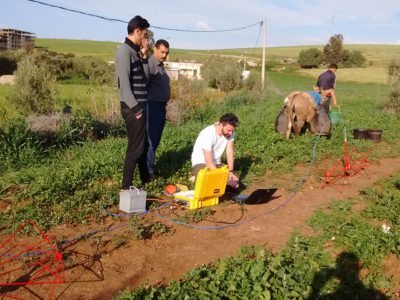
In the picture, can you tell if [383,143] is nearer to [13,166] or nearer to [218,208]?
[218,208]

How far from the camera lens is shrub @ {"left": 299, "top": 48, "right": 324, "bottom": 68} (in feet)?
199

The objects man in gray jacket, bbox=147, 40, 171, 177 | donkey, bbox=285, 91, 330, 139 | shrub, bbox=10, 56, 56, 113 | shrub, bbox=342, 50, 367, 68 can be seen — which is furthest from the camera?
shrub, bbox=342, 50, 367, 68

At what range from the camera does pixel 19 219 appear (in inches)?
179

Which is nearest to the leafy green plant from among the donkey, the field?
the field

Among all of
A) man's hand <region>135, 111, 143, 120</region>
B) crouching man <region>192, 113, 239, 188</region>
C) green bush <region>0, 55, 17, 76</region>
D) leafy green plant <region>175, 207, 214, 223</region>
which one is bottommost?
leafy green plant <region>175, 207, 214, 223</region>

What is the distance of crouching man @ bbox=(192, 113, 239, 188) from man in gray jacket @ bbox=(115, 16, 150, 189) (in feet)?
2.55

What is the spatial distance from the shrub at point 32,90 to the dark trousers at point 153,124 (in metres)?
5.65

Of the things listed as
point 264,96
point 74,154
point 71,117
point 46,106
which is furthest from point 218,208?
point 264,96

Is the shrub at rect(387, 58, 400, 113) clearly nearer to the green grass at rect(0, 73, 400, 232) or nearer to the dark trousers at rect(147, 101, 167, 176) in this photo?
the green grass at rect(0, 73, 400, 232)

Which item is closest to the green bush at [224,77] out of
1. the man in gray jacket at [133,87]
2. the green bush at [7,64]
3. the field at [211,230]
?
the field at [211,230]

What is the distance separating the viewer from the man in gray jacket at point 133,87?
16.0 feet

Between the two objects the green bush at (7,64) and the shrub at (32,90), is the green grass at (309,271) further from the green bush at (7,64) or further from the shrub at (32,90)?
the green bush at (7,64)

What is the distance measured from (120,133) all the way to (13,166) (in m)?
3.48

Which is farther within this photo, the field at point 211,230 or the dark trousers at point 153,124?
the dark trousers at point 153,124
